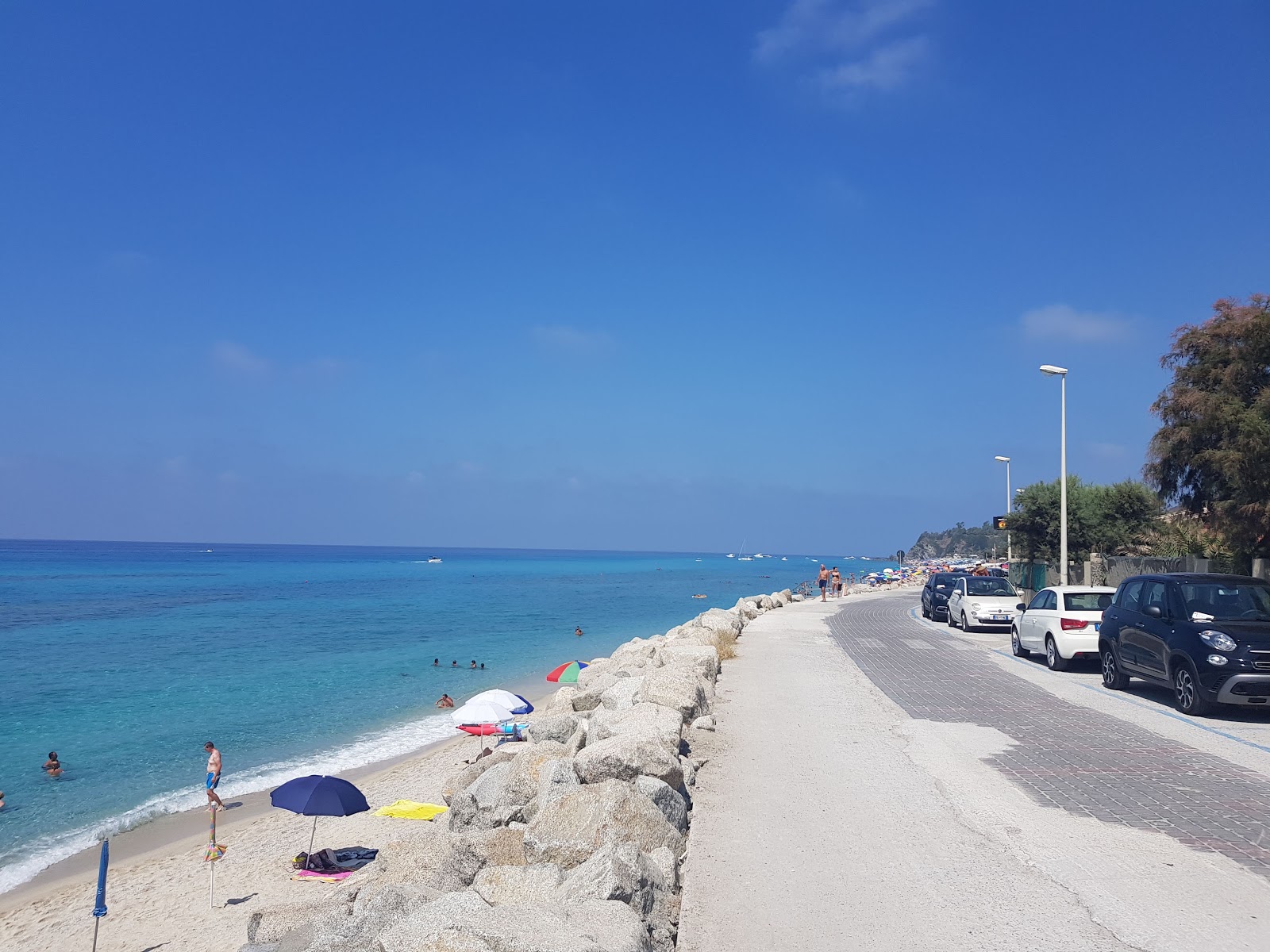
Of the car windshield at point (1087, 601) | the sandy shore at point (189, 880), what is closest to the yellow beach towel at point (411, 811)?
the sandy shore at point (189, 880)

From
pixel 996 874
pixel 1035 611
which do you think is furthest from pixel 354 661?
pixel 996 874

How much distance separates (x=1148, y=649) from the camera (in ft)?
44.4

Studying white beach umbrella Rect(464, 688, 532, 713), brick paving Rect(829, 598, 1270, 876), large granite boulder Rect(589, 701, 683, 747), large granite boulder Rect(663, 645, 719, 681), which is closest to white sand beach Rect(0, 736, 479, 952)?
white beach umbrella Rect(464, 688, 532, 713)

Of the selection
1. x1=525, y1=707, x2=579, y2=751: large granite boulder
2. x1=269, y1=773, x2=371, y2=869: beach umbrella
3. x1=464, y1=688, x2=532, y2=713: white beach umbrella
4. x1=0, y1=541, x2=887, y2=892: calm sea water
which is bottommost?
x1=0, y1=541, x2=887, y2=892: calm sea water

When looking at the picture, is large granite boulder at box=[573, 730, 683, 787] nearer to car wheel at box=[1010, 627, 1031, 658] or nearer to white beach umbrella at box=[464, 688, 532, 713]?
white beach umbrella at box=[464, 688, 532, 713]

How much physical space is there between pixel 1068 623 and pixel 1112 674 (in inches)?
101

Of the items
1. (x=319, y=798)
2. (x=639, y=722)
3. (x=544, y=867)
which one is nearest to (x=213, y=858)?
(x=319, y=798)

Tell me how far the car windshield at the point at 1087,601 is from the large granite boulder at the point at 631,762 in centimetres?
1293

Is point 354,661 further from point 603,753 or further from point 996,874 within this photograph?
point 996,874

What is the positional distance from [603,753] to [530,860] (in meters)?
1.66

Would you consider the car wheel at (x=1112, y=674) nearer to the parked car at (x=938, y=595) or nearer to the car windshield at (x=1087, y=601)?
the car windshield at (x=1087, y=601)

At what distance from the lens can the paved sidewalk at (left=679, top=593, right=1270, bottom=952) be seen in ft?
17.1

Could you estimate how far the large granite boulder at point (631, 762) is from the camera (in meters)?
7.48

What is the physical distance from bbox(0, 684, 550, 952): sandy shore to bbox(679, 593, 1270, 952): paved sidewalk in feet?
11.2
